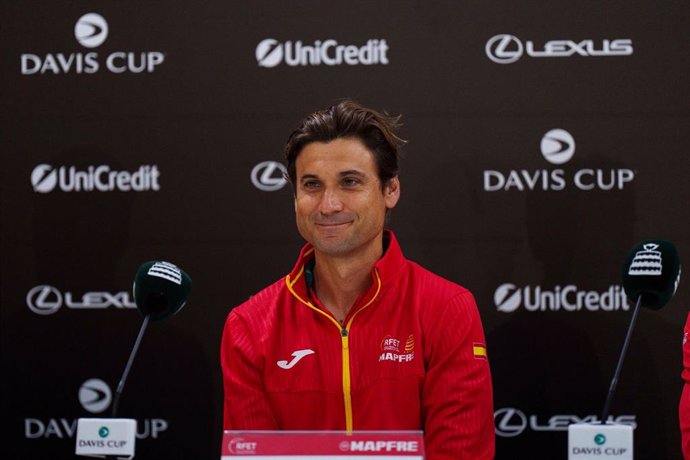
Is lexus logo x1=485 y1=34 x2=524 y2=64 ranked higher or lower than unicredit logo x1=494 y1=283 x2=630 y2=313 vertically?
higher

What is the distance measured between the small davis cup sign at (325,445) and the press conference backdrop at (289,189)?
A: 4.94 feet

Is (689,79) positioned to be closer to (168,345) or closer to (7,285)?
(168,345)

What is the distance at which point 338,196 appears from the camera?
2209 mm

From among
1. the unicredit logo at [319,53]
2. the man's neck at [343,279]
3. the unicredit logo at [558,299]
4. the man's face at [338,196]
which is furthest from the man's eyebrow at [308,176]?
the unicredit logo at [558,299]

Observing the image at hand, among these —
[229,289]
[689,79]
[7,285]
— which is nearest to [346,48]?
[229,289]

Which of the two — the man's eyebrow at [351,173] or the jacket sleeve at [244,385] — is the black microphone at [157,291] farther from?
the man's eyebrow at [351,173]

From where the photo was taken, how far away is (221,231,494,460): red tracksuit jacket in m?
2.16

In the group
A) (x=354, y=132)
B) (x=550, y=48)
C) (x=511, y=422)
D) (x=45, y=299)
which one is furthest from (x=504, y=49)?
(x=45, y=299)

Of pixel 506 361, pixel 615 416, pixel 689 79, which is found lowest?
pixel 615 416

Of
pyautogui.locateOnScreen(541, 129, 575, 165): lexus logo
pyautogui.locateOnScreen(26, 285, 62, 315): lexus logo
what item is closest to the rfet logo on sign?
pyautogui.locateOnScreen(26, 285, 62, 315): lexus logo

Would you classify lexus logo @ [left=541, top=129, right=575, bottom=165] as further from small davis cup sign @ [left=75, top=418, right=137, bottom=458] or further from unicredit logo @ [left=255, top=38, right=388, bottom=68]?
small davis cup sign @ [left=75, top=418, right=137, bottom=458]

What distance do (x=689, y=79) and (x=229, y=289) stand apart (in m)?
1.68

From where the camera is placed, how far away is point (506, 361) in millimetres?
2842

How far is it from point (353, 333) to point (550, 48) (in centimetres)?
126
